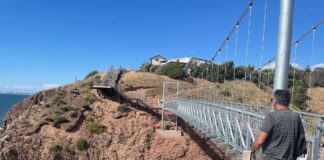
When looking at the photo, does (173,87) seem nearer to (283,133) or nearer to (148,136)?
(148,136)

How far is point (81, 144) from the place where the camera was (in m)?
29.2

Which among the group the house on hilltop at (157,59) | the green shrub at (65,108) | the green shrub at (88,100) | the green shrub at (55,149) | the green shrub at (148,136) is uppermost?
the house on hilltop at (157,59)

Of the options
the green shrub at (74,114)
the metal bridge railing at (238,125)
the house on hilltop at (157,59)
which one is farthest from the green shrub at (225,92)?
the house on hilltop at (157,59)

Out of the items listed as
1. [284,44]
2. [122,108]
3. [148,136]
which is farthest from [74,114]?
[284,44]

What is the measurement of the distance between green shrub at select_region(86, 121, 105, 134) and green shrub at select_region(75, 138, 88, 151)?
127cm

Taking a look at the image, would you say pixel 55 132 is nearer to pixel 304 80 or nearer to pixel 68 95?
pixel 68 95

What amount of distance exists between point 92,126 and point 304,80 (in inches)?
680

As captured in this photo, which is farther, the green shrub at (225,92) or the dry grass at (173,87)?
the dry grass at (173,87)

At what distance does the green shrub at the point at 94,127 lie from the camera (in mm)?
30884

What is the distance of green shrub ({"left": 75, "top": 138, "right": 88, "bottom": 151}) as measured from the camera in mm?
29067

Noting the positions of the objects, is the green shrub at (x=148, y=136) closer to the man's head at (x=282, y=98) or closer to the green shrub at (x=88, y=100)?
the green shrub at (x=88, y=100)

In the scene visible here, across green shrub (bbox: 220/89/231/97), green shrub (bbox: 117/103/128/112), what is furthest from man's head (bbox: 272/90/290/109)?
green shrub (bbox: 220/89/231/97)

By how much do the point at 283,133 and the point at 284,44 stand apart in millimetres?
1848

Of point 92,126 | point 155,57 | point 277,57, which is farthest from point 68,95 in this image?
point 155,57
